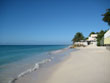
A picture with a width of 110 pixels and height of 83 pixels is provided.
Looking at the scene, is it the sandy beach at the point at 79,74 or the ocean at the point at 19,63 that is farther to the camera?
the ocean at the point at 19,63

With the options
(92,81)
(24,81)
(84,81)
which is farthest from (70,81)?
(24,81)

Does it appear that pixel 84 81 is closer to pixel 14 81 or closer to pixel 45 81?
pixel 45 81

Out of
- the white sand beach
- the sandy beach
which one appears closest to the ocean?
the sandy beach

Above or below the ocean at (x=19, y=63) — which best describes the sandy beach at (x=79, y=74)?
above

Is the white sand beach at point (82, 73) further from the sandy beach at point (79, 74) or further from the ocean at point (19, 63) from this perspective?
the ocean at point (19, 63)

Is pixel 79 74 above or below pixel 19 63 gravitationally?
above

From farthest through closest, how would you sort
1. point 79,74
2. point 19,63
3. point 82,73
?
1. point 19,63
2. point 82,73
3. point 79,74

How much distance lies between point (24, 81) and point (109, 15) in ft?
73.3

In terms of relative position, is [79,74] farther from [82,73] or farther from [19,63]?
[19,63]

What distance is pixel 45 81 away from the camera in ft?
13.0

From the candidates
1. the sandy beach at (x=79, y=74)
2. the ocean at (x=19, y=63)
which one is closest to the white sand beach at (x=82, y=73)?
the sandy beach at (x=79, y=74)

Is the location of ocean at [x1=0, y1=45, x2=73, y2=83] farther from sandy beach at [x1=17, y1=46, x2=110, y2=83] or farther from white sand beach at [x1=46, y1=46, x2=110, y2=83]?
white sand beach at [x1=46, y1=46, x2=110, y2=83]

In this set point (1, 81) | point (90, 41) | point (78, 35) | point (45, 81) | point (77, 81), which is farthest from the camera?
point (78, 35)

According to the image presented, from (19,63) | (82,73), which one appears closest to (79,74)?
(82,73)
